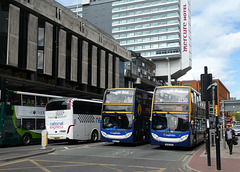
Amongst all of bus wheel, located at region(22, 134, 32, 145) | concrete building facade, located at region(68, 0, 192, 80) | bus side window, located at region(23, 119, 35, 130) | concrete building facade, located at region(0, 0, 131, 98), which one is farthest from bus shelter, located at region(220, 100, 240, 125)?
bus wheel, located at region(22, 134, 32, 145)

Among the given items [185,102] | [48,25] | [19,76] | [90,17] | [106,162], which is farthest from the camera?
[90,17]

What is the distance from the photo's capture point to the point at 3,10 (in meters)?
28.4

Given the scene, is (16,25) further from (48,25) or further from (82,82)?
(82,82)

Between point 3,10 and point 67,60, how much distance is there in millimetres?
11625

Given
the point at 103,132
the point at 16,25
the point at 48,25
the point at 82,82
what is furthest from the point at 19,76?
the point at 103,132

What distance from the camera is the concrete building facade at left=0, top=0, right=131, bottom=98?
2838 cm

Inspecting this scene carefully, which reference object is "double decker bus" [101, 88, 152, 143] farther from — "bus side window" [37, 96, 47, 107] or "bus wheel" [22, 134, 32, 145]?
"bus wheel" [22, 134, 32, 145]

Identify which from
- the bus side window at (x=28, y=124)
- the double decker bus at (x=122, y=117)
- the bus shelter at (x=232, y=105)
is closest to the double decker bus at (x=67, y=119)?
the bus side window at (x=28, y=124)

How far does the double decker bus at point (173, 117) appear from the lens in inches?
633

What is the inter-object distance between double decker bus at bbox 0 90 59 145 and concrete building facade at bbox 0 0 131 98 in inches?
318

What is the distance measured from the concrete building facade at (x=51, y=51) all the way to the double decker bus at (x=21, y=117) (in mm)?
8077

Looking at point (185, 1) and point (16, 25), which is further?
point (185, 1)

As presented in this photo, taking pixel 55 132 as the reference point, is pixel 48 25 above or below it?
above

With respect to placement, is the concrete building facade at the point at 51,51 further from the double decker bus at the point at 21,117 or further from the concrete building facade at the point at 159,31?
the concrete building facade at the point at 159,31
